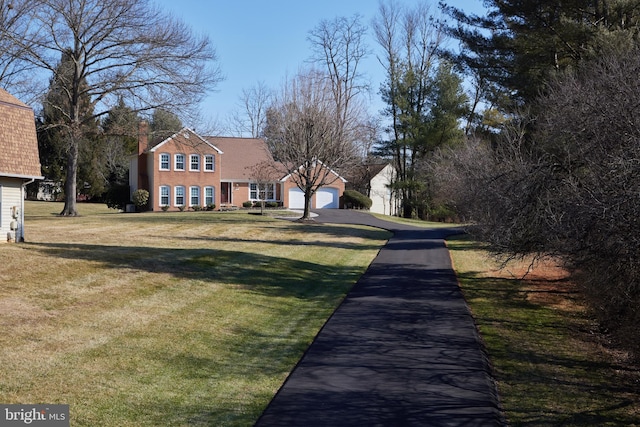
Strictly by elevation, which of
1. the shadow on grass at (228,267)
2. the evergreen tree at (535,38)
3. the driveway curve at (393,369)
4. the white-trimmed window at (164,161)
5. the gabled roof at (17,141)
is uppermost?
the evergreen tree at (535,38)

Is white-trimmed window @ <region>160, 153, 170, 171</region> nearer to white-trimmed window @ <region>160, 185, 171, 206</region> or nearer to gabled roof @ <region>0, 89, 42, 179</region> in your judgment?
→ white-trimmed window @ <region>160, 185, 171, 206</region>

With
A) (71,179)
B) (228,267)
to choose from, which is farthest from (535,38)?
(71,179)

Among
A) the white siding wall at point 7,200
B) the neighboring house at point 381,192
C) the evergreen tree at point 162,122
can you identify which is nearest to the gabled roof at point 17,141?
the white siding wall at point 7,200

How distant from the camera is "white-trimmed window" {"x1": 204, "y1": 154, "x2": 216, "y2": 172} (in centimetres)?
4938

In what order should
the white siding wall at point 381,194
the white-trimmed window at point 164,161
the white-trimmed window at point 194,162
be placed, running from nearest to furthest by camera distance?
1. the white-trimmed window at point 164,161
2. the white-trimmed window at point 194,162
3. the white siding wall at point 381,194

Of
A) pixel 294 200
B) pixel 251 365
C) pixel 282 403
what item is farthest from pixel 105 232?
pixel 294 200

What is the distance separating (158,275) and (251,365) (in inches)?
272

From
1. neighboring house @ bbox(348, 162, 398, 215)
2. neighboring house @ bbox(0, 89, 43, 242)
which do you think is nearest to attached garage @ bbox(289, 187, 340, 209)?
neighboring house @ bbox(348, 162, 398, 215)

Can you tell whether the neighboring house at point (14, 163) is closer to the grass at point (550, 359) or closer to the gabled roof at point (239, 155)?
the grass at point (550, 359)

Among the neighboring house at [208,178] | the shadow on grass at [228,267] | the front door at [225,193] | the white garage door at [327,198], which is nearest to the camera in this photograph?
the shadow on grass at [228,267]

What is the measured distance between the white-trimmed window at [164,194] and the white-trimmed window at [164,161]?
135 centimetres

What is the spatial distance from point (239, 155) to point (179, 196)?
328 inches

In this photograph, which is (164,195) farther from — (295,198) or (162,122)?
(295,198)

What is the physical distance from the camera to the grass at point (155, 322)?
25.4 feet
